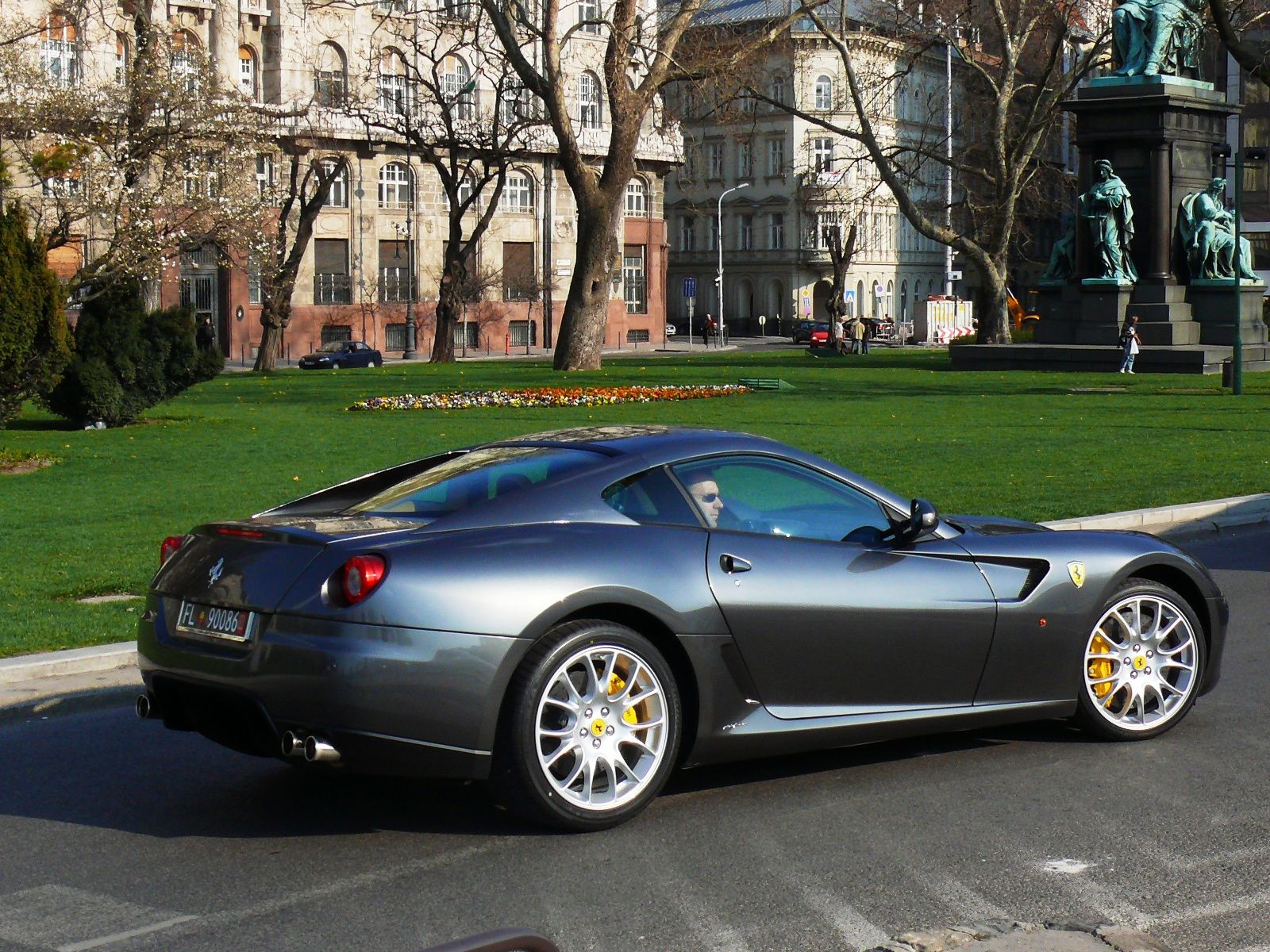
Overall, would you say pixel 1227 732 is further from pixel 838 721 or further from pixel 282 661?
pixel 282 661

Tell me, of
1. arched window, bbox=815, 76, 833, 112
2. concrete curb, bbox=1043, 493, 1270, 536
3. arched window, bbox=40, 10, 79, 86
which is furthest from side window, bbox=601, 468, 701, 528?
arched window, bbox=815, 76, 833, 112

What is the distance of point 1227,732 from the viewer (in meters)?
7.52

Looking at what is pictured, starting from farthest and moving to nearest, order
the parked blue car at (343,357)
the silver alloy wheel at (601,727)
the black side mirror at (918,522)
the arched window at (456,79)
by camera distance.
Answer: the arched window at (456,79) < the parked blue car at (343,357) < the black side mirror at (918,522) < the silver alloy wheel at (601,727)

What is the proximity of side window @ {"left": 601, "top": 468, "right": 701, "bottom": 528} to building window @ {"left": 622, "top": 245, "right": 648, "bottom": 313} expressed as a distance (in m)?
82.0

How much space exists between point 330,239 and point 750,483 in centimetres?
6947

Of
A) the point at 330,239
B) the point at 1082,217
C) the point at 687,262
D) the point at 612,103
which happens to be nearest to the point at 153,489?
the point at 612,103

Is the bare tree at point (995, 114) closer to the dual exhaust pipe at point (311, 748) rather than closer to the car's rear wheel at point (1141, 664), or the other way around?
the car's rear wheel at point (1141, 664)

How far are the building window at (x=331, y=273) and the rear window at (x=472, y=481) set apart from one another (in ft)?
225

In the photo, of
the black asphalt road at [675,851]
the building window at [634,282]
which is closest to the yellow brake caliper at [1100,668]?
the black asphalt road at [675,851]

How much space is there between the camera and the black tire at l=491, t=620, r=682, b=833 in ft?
19.1

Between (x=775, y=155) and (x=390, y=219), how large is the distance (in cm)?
3459

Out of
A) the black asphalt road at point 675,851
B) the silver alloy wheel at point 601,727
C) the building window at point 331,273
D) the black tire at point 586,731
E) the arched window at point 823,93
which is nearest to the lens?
the black asphalt road at point 675,851

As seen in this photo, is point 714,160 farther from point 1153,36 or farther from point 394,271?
point 1153,36

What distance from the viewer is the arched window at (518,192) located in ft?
266
